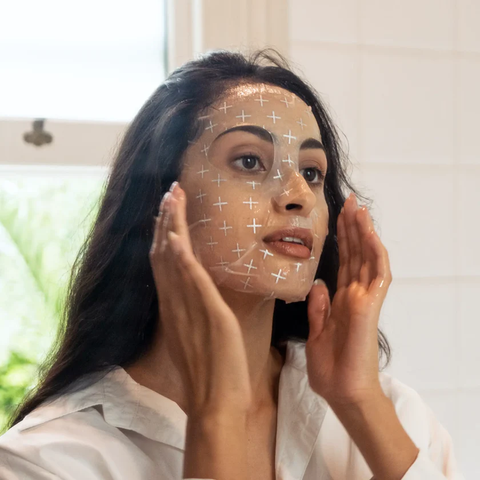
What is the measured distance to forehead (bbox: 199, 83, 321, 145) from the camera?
833mm

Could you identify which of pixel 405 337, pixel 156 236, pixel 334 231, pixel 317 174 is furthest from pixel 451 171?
pixel 156 236

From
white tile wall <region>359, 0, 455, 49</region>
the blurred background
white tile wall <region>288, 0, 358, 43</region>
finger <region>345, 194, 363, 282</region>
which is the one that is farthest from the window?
finger <region>345, 194, 363, 282</region>

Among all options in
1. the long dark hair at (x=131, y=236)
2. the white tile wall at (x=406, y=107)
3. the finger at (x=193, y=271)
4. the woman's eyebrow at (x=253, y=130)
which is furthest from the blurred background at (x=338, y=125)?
the finger at (x=193, y=271)

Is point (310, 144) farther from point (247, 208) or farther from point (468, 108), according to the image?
point (468, 108)

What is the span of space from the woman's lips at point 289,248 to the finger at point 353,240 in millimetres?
118

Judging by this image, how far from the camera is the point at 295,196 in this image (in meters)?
0.81

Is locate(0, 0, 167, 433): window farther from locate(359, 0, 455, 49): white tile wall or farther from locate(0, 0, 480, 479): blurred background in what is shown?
locate(359, 0, 455, 49): white tile wall

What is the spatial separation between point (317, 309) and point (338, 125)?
1.63 feet

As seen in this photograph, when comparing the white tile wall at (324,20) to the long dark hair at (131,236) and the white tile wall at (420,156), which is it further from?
the long dark hair at (131,236)

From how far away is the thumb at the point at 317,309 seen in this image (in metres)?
0.91

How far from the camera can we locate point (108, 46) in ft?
4.28

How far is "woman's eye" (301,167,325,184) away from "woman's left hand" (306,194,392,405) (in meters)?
0.05

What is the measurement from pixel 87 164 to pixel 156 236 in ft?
1.76

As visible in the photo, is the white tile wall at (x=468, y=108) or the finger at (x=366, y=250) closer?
the finger at (x=366, y=250)
